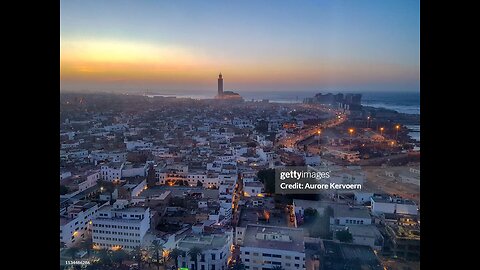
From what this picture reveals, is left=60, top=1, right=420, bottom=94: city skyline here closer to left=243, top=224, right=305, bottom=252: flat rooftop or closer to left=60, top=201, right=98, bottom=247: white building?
left=60, top=201, right=98, bottom=247: white building

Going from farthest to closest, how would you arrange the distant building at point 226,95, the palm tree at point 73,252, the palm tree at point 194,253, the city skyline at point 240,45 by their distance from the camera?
the distant building at point 226,95, the city skyline at point 240,45, the palm tree at point 194,253, the palm tree at point 73,252

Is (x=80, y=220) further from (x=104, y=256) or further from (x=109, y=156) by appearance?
(x=109, y=156)

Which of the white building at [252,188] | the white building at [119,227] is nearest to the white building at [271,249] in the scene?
the white building at [252,188]

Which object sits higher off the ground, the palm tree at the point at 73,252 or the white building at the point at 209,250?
the palm tree at the point at 73,252

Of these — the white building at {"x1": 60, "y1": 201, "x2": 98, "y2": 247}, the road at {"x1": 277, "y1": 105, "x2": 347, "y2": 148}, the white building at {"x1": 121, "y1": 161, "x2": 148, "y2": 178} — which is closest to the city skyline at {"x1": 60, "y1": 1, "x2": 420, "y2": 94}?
the road at {"x1": 277, "y1": 105, "x2": 347, "y2": 148}

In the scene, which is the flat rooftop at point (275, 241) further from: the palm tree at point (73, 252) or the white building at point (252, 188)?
the palm tree at point (73, 252)
